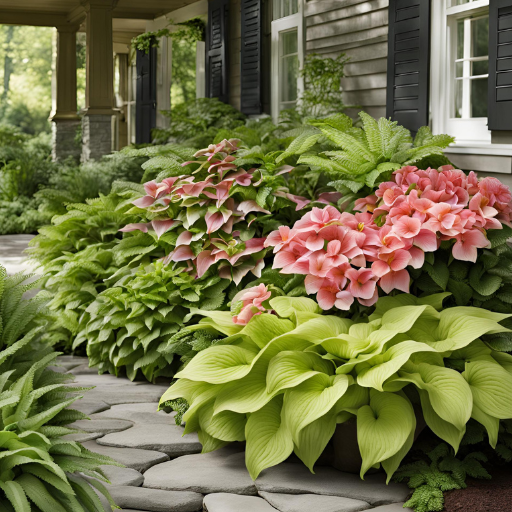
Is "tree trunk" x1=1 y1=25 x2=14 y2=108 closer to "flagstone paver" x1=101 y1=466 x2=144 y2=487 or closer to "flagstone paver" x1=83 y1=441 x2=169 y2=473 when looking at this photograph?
"flagstone paver" x1=83 y1=441 x2=169 y2=473

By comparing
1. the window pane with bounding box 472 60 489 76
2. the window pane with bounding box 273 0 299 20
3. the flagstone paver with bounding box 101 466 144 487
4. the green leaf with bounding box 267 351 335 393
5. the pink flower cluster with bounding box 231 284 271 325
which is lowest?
the flagstone paver with bounding box 101 466 144 487

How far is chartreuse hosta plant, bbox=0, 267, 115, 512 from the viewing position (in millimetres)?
1892

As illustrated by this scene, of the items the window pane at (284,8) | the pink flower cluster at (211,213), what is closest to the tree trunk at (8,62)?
the window pane at (284,8)

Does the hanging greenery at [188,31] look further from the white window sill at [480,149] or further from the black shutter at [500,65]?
the black shutter at [500,65]

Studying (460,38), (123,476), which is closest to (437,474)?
(123,476)

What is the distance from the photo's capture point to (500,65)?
3.96m

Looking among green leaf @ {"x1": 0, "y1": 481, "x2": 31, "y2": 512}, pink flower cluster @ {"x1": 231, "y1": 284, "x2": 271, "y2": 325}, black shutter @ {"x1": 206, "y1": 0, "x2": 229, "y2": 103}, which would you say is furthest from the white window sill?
black shutter @ {"x1": 206, "y1": 0, "x2": 229, "y2": 103}

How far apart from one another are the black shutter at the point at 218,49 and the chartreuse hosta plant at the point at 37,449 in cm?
699

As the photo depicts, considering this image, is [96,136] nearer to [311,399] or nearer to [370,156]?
[370,156]

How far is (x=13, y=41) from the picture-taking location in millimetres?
33688

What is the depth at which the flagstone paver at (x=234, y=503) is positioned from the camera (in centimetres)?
230

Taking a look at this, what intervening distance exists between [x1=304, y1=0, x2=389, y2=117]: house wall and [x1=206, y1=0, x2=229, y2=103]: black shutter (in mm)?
2391

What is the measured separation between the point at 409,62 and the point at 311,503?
11.5 ft

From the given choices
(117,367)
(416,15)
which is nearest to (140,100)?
(416,15)
